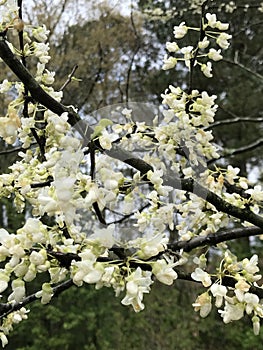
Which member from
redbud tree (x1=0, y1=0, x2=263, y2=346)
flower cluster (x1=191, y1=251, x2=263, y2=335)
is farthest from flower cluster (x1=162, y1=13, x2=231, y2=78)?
flower cluster (x1=191, y1=251, x2=263, y2=335)

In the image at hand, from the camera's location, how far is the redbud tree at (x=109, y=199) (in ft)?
1.87

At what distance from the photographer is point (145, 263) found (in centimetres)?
59

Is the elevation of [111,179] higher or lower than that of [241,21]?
higher

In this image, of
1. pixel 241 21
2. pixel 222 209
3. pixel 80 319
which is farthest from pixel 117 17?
pixel 222 209

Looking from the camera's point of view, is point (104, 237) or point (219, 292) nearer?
point (104, 237)

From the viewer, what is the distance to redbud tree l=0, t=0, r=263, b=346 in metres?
0.57

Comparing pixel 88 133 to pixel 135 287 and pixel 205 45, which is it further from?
pixel 205 45

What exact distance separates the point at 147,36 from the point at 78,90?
3.38ft

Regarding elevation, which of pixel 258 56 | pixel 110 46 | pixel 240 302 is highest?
pixel 240 302

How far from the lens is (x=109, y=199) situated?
58 centimetres

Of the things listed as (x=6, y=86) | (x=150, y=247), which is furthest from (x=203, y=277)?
(x=6, y=86)

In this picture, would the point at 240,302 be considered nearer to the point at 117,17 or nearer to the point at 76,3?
the point at 76,3

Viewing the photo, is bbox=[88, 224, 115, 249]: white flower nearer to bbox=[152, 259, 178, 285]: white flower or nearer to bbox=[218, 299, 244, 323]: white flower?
bbox=[152, 259, 178, 285]: white flower

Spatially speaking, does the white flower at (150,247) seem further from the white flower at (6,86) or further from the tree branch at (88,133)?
the white flower at (6,86)
